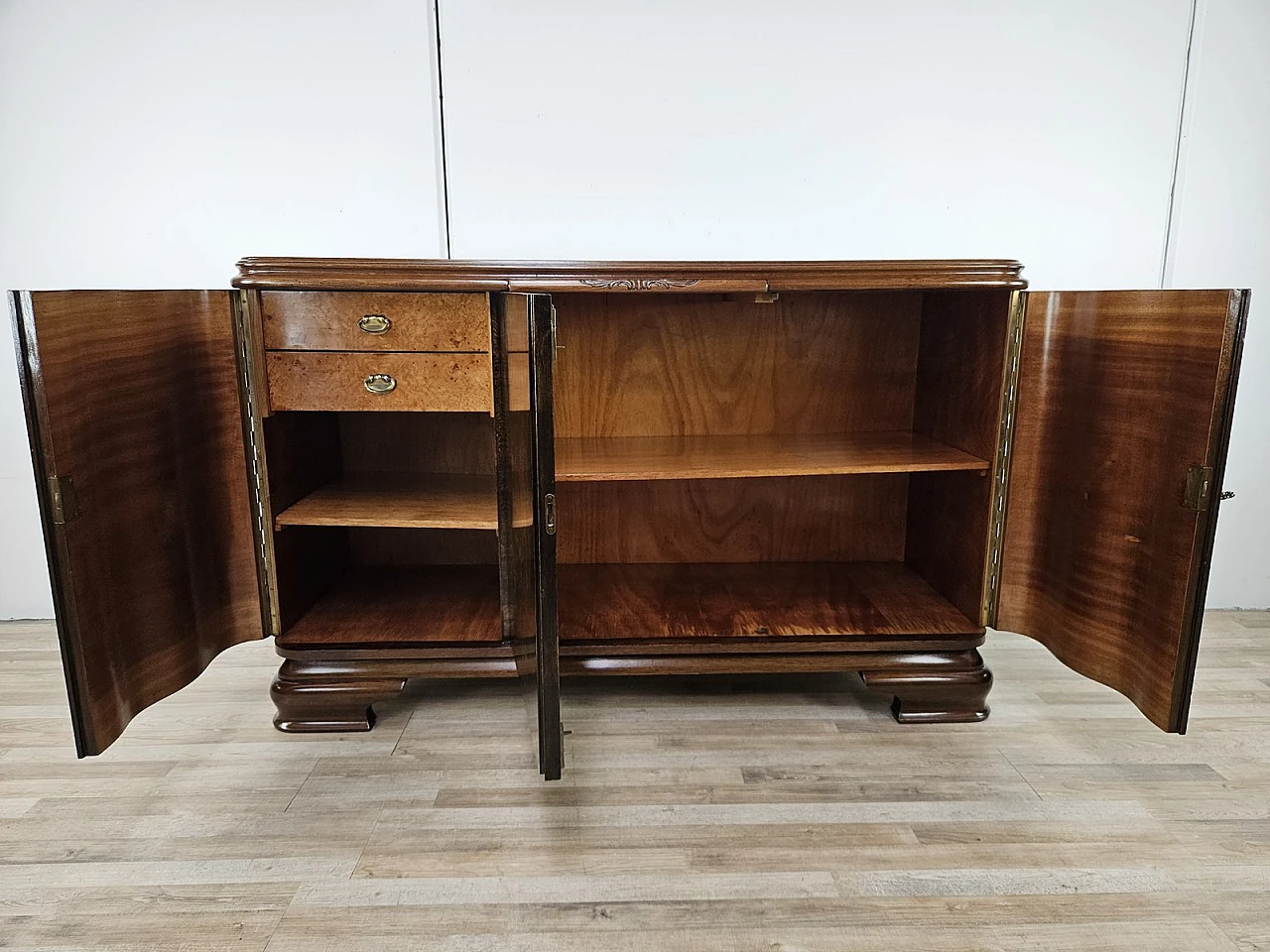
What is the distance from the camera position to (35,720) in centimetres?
183

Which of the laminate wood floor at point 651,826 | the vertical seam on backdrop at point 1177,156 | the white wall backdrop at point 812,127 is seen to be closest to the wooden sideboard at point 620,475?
the laminate wood floor at point 651,826

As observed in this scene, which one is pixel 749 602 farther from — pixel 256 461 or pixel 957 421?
pixel 256 461

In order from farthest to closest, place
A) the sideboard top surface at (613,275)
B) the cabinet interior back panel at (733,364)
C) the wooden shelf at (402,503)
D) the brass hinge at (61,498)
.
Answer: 1. the cabinet interior back panel at (733,364)
2. the wooden shelf at (402,503)
3. the sideboard top surface at (613,275)
4. the brass hinge at (61,498)

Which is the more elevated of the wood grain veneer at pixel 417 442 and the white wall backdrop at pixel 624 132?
the white wall backdrop at pixel 624 132

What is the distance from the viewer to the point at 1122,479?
1.45 meters

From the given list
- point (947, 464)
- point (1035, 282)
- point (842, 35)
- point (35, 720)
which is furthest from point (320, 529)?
point (1035, 282)

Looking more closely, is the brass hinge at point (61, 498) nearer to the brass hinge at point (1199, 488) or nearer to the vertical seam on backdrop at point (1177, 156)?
the brass hinge at point (1199, 488)

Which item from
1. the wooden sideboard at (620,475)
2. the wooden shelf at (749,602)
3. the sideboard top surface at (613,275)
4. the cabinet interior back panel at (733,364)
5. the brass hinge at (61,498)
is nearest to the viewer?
the brass hinge at (61,498)

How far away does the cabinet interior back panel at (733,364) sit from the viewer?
2031 millimetres

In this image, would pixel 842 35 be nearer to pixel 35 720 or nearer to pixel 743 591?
pixel 743 591

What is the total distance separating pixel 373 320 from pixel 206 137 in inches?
41.1

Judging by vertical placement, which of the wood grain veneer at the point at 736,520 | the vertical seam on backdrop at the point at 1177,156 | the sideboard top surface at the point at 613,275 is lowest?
the wood grain veneer at the point at 736,520

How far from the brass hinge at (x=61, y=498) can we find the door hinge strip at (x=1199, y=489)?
73.4 inches

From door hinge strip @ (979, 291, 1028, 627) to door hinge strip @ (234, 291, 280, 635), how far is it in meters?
1.59
